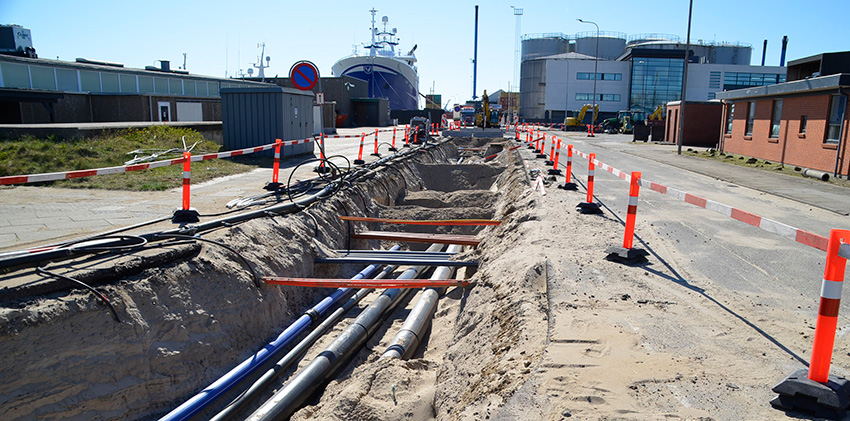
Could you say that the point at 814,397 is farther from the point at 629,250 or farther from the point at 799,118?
the point at 799,118

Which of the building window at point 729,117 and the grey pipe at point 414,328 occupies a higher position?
the building window at point 729,117

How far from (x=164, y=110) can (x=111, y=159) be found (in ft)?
58.2

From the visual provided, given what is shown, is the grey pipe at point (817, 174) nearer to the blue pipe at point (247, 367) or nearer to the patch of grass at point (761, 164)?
the patch of grass at point (761, 164)

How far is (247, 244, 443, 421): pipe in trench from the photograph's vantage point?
16.3 feet

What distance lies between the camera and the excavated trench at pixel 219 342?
4.18 meters

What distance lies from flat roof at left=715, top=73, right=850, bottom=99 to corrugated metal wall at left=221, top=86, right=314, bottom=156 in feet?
56.3

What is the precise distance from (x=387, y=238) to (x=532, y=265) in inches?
162

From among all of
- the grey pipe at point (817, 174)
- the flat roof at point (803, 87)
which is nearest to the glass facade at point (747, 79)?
the flat roof at point (803, 87)

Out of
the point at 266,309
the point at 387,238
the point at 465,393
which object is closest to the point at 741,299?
the point at 465,393

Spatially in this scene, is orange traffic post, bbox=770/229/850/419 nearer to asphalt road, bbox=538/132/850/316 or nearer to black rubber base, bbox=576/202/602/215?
asphalt road, bbox=538/132/850/316

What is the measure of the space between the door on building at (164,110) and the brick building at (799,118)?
2873cm

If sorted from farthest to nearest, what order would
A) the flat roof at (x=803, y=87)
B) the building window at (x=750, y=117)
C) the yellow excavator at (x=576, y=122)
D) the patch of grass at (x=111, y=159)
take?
the yellow excavator at (x=576, y=122)
the building window at (x=750, y=117)
the flat roof at (x=803, y=87)
the patch of grass at (x=111, y=159)

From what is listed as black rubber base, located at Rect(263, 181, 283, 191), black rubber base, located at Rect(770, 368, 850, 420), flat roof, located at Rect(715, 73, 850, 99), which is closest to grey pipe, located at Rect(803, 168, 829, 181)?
flat roof, located at Rect(715, 73, 850, 99)

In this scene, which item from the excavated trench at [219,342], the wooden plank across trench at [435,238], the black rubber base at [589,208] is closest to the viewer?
the excavated trench at [219,342]
